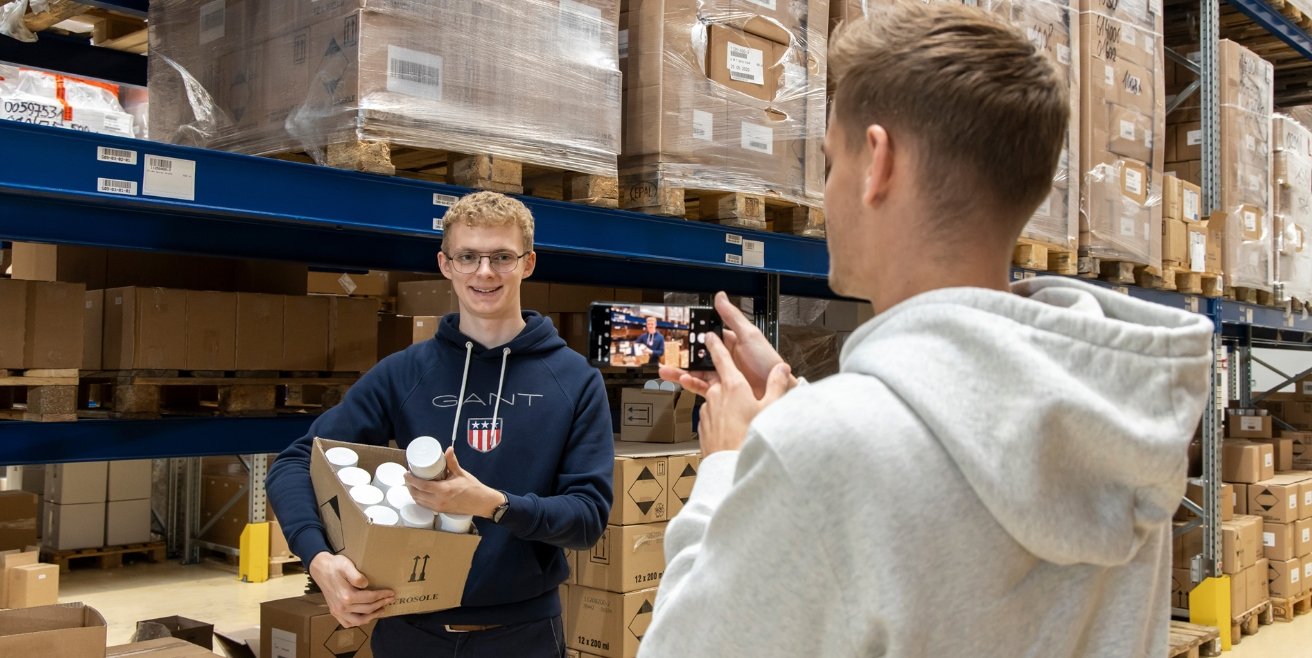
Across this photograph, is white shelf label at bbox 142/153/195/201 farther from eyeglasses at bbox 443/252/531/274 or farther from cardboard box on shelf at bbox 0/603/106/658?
cardboard box on shelf at bbox 0/603/106/658

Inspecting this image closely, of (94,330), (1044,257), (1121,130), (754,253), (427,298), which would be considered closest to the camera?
(94,330)

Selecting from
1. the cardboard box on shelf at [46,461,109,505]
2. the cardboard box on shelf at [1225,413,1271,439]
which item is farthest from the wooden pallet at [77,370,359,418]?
the cardboard box on shelf at [1225,413,1271,439]

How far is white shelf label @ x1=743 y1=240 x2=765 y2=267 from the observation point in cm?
391

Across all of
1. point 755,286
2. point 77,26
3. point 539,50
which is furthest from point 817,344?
point 77,26

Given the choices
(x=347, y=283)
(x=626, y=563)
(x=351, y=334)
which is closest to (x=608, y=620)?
(x=626, y=563)

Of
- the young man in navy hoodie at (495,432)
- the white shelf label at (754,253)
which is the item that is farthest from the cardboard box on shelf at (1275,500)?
the young man in navy hoodie at (495,432)

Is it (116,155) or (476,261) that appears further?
(476,261)

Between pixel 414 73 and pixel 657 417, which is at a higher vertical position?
pixel 414 73

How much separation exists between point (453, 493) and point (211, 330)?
5.39 feet

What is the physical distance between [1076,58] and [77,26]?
8.45 meters

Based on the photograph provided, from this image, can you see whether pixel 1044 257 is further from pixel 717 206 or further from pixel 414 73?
pixel 414 73

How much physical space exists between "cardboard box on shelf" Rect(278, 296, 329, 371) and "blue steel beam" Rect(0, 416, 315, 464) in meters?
0.20

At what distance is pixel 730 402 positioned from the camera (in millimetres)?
1089

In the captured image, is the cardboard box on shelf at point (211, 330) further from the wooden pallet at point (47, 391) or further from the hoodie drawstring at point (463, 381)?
the hoodie drawstring at point (463, 381)
